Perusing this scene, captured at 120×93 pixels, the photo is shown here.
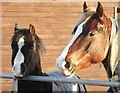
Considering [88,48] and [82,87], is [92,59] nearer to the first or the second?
[88,48]

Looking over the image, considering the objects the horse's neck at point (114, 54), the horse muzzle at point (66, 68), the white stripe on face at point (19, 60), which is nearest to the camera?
the horse muzzle at point (66, 68)

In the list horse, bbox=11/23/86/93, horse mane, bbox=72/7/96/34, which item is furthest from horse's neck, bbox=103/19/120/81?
horse, bbox=11/23/86/93

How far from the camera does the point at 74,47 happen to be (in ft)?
4.90

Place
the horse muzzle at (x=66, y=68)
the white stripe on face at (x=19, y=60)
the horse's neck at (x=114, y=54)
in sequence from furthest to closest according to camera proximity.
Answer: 1. the white stripe on face at (x=19, y=60)
2. the horse's neck at (x=114, y=54)
3. the horse muzzle at (x=66, y=68)

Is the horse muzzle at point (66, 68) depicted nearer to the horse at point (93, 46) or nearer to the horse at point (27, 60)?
the horse at point (93, 46)

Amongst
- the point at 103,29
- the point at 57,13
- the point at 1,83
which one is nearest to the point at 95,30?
the point at 103,29

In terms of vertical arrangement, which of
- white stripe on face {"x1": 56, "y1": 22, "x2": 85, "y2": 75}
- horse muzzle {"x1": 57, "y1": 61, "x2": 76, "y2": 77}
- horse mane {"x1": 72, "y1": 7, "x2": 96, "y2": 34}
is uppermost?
horse mane {"x1": 72, "y1": 7, "x2": 96, "y2": 34}

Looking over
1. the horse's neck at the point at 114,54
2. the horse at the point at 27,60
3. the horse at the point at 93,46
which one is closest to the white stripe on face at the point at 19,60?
the horse at the point at 27,60

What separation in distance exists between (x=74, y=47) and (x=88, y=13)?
0.69 ft

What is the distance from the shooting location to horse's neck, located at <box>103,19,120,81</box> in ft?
5.16

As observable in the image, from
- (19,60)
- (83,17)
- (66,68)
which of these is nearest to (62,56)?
(66,68)

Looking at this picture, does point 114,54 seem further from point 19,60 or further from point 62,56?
point 19,60

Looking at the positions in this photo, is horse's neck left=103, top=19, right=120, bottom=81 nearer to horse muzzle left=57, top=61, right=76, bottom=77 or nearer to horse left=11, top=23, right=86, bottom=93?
horse muzzle left=57, top=61, right=76, bottom=77

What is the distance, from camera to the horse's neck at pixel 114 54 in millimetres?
1572
